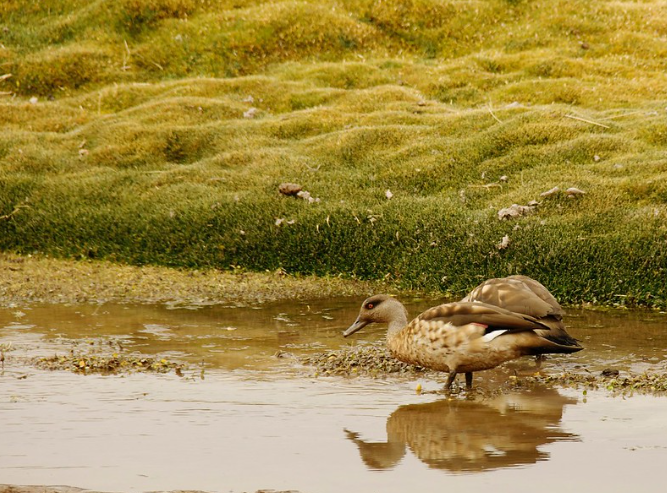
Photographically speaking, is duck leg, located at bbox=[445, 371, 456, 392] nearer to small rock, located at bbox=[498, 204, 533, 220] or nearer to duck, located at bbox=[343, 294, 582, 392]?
duck, located at bbox=[343, 294, 582, 392]

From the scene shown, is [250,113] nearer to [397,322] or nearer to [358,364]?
[358,364]

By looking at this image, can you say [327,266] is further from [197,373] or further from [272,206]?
[197,373]

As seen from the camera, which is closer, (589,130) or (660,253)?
(660,253)

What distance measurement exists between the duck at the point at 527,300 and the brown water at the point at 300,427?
596 mm

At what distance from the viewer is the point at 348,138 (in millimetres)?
19500

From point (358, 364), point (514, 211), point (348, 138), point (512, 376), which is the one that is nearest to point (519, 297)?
point (512, 376)

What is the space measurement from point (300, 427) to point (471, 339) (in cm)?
199

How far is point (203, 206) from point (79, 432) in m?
9.59

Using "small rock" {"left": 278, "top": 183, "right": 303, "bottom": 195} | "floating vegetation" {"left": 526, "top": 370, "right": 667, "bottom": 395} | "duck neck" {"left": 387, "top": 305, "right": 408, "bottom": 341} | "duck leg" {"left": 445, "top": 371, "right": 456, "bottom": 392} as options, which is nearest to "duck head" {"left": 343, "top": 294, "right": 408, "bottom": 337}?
"duck neck" {"left": 387, "top": 305, "right": 408, "bottom": 341}

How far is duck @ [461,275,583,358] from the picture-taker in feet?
32.1

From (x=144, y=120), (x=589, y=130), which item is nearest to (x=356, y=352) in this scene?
(x=589, y=130)

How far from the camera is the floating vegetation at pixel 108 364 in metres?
10.0

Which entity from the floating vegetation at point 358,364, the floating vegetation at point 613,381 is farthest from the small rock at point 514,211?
the floating vegetation at point 613,381

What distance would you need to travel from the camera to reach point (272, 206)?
54.9ft
